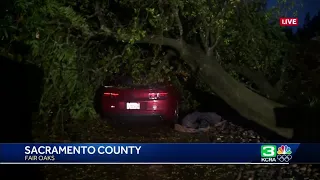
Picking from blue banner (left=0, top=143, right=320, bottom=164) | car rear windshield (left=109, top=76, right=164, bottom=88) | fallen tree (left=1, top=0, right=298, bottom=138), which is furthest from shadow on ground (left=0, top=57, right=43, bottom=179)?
car rear windshield (left=109, top=76, right=164, bottom=88)

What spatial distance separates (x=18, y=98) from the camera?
9.26m

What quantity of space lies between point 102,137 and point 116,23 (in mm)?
2397

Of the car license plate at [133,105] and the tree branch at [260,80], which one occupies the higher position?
the tree branch at [260,80]

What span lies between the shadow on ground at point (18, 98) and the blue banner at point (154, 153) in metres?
1.48

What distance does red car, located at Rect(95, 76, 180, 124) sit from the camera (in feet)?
31.8

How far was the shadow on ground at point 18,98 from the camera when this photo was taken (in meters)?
8.43

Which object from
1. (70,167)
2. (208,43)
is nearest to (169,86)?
(208,43)

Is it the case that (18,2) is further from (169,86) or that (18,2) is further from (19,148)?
(169,86)

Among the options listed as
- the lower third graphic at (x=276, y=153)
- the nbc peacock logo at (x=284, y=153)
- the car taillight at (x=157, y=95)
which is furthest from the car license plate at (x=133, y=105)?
the nbc peacock logo at (x=284, y=153)

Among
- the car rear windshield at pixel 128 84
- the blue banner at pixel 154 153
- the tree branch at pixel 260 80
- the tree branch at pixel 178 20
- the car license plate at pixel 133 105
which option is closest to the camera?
the blue banner at pixel 154 153

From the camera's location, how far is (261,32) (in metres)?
9.46

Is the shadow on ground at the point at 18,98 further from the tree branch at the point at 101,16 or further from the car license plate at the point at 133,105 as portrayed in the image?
the car license plate at the point at 133,105

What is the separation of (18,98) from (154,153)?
4045 millimetres

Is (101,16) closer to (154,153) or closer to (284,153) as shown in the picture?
(154,153)
